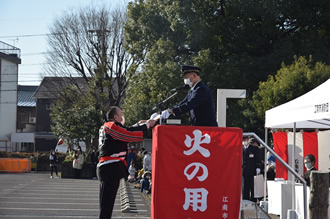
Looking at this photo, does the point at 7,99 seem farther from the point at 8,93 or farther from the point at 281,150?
the point at 281,150

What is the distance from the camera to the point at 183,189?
21.3 ft

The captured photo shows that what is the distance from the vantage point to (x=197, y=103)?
743cm

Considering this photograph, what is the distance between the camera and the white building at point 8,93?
6019 cm

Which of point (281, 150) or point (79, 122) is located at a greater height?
point (79, 122)

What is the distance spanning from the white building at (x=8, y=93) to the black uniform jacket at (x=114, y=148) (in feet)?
175

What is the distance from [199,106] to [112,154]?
1492 millimetres

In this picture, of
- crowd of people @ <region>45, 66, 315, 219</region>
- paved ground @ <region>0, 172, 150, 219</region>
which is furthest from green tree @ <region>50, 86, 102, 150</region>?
crowd of people @ <region>45, 66, 315, 219</region>

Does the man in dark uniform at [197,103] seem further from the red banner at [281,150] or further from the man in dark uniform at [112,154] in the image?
the red banner at [281,150]

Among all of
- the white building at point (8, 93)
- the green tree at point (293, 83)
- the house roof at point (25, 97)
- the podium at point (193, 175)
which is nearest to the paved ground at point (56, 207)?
the podium at point (193, 175)

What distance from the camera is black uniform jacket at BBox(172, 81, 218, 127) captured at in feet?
24.3

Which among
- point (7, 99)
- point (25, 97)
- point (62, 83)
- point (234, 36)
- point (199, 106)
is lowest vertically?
point (199, 106)

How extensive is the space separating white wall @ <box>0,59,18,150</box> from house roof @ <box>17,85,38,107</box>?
16748 millimetres

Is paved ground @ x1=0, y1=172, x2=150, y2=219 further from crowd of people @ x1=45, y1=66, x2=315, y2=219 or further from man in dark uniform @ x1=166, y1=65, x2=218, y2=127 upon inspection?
man in dark uniform @ x1=166, y1=65, x2=218, y2=127

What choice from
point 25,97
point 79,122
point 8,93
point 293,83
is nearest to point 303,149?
point 293,83
